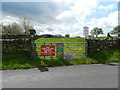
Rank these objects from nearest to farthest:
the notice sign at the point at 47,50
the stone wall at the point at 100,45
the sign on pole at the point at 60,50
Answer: the notice sign at the point at 47,50
the sign on pole at the point at 60,50
the stone wall at the point at 100,45

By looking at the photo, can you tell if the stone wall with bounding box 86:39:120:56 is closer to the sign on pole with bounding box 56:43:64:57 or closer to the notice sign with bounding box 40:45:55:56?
the sign on pole with bounding box 56:43:64:57

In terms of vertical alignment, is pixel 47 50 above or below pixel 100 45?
below

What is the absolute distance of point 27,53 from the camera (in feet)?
22.2

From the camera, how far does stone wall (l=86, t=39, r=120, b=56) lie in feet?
23.6

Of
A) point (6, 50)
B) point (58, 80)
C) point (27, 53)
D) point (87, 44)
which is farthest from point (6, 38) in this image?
point (87, 44)

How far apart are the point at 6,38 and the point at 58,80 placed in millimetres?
5865

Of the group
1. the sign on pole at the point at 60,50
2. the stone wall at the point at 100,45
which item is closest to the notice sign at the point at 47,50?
the sign on pole at the point at 60,50

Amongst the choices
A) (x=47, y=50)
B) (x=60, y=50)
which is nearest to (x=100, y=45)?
(x=60, y=50)

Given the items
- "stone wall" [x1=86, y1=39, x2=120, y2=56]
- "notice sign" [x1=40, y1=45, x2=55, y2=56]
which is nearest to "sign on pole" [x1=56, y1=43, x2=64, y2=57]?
"notice sign" [x1=40, y1=45, x2=55, y2=56]

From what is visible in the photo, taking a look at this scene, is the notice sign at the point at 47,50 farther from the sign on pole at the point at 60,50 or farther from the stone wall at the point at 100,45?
the stone wall at the point at 100,45

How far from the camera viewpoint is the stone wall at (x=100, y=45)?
7.21 m

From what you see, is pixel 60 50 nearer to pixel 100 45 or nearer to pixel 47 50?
pixel 47 50

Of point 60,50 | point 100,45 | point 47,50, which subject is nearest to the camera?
point 47,50

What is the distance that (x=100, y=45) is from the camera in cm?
778
